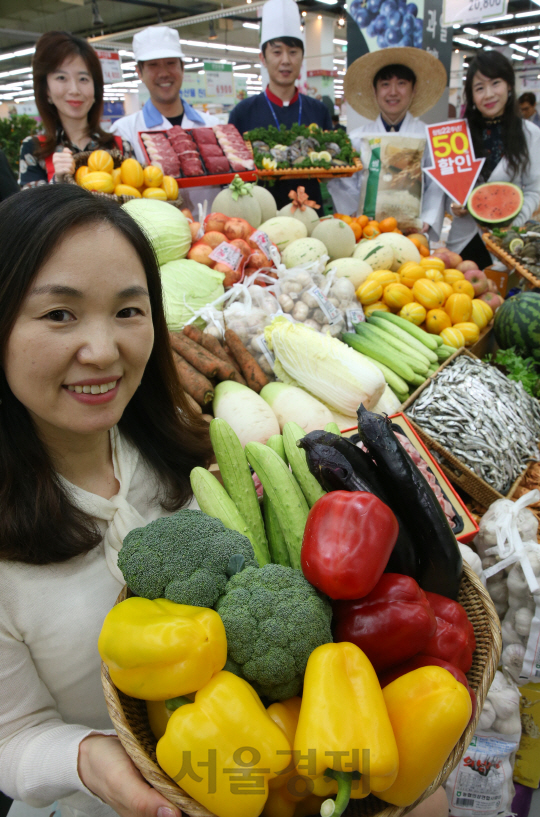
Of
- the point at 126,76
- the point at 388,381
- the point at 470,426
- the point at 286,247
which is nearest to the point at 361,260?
the point at 286,247

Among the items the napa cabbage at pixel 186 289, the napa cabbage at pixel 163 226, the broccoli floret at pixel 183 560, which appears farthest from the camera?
the napa cabbage at pixel 163 226

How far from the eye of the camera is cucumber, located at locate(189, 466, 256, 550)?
3.61 ft

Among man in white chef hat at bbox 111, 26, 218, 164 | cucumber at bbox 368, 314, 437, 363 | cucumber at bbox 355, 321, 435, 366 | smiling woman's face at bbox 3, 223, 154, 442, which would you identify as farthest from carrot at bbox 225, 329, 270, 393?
man in white chef hat at bbox 111, 26, 218, 164

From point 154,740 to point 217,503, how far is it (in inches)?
18.2

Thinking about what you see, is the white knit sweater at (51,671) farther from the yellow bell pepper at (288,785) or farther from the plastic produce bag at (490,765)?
the plastic produce bag at (490,765)

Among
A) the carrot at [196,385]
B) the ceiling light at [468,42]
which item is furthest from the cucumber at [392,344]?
the ceiling light at [468,42]

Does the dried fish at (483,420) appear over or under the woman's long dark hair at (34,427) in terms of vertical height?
under

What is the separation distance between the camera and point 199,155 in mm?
3891

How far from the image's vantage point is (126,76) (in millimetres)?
21016

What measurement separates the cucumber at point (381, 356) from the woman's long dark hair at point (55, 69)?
7.72ft

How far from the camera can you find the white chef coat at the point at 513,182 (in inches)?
183

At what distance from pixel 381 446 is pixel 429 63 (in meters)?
4.95

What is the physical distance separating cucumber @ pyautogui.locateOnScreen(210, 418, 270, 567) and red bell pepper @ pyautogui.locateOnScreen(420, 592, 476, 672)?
38cm

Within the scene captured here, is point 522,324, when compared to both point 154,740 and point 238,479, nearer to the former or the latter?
point 238,479
